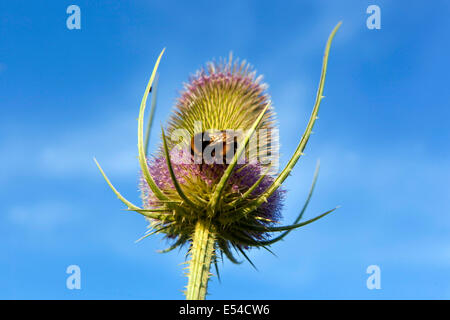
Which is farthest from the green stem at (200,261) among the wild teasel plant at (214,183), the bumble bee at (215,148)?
the bumble bee at (215,148)

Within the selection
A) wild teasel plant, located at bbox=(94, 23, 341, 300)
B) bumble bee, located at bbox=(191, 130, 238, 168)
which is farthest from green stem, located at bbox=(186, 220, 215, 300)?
bumble bee, located at bbox=(191, 130, 238, 168)

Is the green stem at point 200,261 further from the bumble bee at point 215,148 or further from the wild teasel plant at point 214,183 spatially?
the bumble bee at point 215,148

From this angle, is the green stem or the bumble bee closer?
the green stem

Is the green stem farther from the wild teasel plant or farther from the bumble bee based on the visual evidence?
the bumble bee

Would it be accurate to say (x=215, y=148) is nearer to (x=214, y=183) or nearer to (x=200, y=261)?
(x=214, y=183)
